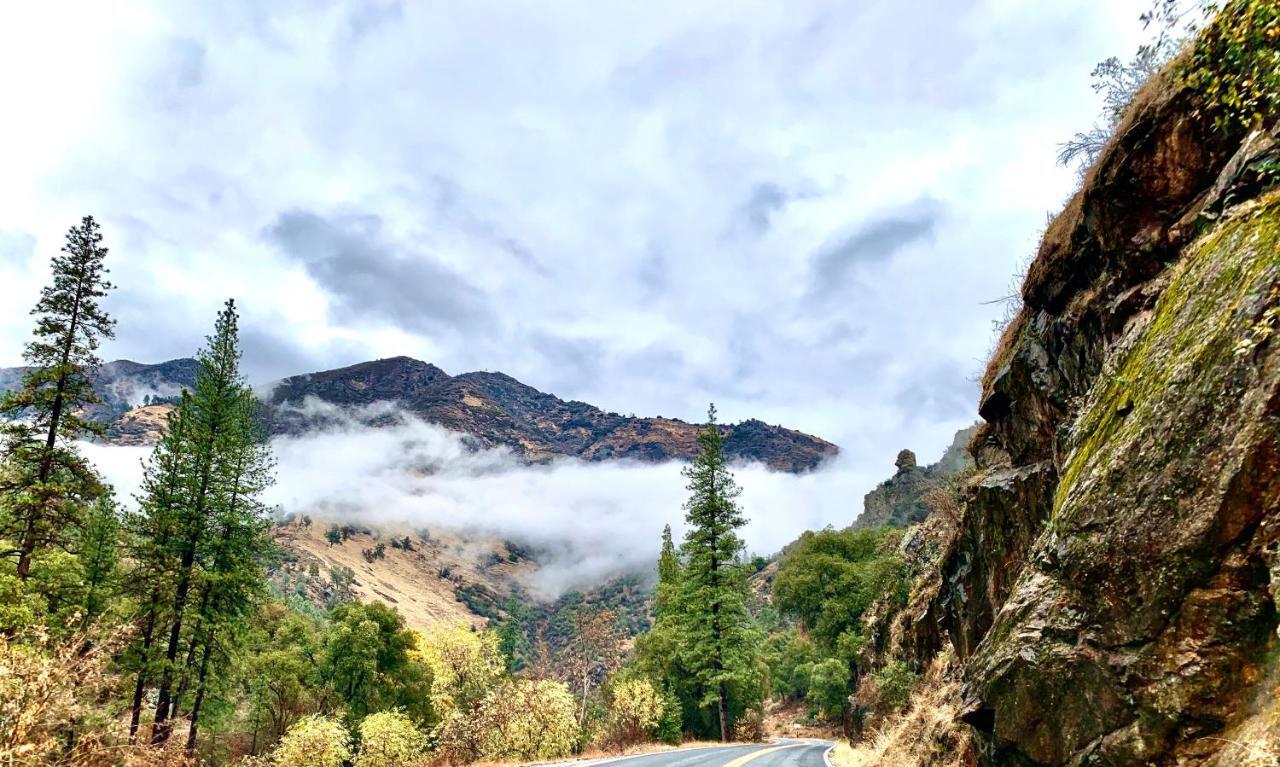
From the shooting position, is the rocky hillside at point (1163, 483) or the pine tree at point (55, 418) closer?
the rocky hillside at point (1163, 483)

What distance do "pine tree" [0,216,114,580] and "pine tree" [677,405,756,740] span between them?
28.9 m

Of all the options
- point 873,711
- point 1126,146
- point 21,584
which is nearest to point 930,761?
point 1126,146

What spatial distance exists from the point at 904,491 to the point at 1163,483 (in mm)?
131662

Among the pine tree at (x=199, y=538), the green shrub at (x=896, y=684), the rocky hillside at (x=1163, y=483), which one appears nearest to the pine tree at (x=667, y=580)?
the green shrub at (x=896, y=684)

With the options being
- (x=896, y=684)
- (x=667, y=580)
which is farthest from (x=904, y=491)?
(x=896, y=684)

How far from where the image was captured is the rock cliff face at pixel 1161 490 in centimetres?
509

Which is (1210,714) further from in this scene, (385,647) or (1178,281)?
(385,647)

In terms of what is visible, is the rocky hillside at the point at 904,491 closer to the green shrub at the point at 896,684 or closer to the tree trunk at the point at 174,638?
the green shrub at the point at 896,684

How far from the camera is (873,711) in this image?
24297 mm

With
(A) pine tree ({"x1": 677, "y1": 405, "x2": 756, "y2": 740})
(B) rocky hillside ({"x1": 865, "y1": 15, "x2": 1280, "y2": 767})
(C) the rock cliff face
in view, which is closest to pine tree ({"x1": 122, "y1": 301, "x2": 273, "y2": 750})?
(A) pine tree ({"x1": 677, "y1": 405, "x2": 756, "y2": 740})

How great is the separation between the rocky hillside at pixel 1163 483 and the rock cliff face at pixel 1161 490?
0.02 metres

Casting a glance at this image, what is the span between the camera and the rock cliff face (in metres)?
5.09

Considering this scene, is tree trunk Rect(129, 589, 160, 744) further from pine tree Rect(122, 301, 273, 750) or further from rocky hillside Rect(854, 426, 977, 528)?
rocky hillside Rect(854, 426, 977, 528)

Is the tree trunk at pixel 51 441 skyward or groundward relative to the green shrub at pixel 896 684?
skyward
